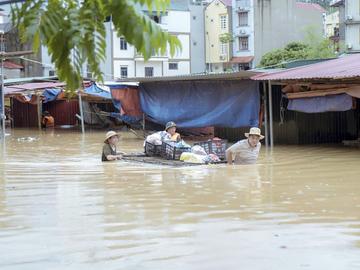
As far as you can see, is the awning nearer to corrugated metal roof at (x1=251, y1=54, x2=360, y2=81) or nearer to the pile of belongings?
corrugated metal roof at (x1=251, y1=54, x2=360, y2=81)

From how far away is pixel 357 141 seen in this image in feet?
57.4

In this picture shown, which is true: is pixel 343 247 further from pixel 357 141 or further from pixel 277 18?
pixel 277 18

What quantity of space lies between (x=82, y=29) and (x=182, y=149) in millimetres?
10073

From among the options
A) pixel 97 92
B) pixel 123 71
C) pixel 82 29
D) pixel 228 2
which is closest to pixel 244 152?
pixel 82 29

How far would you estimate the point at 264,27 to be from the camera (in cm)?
6194

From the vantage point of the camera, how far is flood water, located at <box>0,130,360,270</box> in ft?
16.9

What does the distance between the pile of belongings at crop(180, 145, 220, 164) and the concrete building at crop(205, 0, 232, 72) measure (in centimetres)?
5297

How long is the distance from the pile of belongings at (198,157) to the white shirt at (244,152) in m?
0.82

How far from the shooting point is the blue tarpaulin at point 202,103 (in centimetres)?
1859

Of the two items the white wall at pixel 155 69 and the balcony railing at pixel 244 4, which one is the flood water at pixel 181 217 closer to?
the white wall at pixel 155 69

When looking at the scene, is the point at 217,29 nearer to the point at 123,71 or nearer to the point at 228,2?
the point at 228,2

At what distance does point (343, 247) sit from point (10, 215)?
3.84m

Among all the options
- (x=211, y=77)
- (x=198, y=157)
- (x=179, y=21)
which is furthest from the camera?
(x=179, y=21)

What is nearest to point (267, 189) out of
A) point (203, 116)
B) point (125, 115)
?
point (203, 116)
